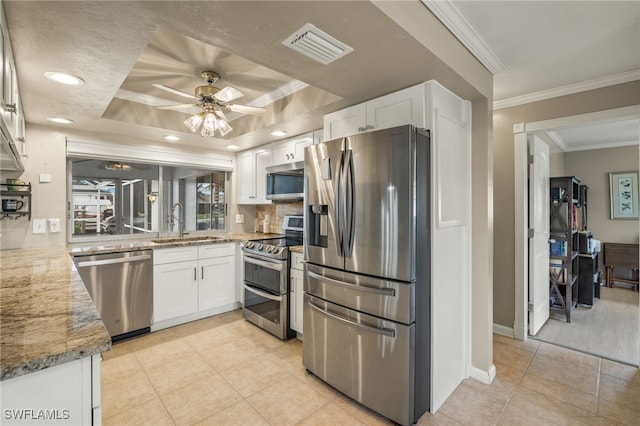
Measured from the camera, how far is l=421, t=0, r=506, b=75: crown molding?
159 cm

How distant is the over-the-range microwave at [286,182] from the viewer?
11.3 feet

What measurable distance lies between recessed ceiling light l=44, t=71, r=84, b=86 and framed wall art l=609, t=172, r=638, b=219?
7.16 meters

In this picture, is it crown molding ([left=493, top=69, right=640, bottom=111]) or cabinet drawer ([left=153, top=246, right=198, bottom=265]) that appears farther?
cabinet drawer ([left=153, top=246, right=198, bottom=265])

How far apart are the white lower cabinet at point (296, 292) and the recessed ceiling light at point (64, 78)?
6.81 ft

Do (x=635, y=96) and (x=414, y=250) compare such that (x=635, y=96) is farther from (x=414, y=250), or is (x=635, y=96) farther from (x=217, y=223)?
(x=217, y=223)

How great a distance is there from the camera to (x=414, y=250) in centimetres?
182

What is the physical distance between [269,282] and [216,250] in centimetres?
92

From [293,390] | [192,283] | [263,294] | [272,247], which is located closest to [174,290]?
[192,283]

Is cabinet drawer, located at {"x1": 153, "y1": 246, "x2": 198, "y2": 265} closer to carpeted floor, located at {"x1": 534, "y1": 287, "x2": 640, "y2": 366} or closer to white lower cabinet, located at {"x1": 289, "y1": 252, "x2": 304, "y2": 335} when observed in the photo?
white lower cabinet, located at {"x1": 289, "y1": 252, "x2": 304, "y2": 335}

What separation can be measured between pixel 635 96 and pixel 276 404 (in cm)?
360

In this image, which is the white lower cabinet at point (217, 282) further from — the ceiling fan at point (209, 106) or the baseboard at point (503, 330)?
the baseboard at point (503, 330)

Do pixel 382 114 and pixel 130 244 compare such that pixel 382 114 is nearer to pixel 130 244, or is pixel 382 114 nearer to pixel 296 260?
pixel 296 260

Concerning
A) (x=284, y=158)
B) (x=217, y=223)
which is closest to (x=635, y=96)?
(x=284, y=158)

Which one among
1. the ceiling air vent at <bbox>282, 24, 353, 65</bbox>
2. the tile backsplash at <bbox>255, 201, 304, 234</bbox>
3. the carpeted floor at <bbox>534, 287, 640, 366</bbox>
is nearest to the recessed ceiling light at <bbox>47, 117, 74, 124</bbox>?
the tile backsplash at <bbox>255, 201, 304, 234</bbox>
